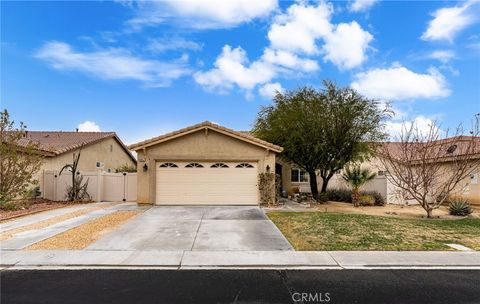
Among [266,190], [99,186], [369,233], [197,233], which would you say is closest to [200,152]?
[266,190]

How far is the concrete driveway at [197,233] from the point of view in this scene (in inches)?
383

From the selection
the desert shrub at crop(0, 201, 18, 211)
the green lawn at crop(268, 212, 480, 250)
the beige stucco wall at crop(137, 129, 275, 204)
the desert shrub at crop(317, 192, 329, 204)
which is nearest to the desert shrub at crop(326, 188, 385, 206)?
the desert shrub at crop(317, 192, 329, 204)

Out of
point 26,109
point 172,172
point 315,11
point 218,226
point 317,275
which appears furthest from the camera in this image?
point 26,109

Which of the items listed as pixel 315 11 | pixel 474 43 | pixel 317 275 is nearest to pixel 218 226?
pixel 317 275

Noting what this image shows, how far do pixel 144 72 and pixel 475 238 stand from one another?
1540 cm

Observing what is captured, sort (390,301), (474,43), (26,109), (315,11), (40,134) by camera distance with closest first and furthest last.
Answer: (390,301), (315,11), (474,43), (26,109), (40,134)

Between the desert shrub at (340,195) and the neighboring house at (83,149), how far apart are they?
636 inches

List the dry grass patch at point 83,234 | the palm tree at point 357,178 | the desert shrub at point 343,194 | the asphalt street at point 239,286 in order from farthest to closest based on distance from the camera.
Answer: the desert shrub at point 343,194 → the palm tree at point 357,178 → the dry grass patch at point 83,234 → the asphalt street at point 239,286

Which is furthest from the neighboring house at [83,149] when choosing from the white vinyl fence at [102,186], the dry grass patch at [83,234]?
the dry grass patch at [83,234]

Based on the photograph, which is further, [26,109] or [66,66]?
[26,109]

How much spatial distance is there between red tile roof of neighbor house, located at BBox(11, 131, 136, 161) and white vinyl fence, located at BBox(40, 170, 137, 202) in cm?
198

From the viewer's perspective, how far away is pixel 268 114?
22797 mm

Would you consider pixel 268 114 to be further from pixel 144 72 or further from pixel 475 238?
pixel 475 238

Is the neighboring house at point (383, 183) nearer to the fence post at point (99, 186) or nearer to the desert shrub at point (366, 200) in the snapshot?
the desert shrub at point (366, 200)
